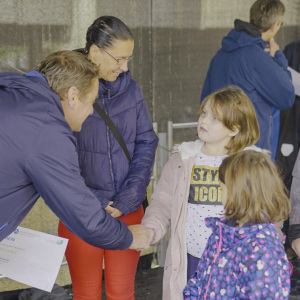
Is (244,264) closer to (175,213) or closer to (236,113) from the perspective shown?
(175,213)

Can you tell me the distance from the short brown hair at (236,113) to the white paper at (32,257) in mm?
961

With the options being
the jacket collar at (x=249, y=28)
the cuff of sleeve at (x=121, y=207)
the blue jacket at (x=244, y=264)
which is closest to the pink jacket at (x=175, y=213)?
A: the cuff of sleeve at (x=121, y=207)

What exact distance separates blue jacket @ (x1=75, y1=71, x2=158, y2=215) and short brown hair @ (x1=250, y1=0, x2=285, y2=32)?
1.43 meters

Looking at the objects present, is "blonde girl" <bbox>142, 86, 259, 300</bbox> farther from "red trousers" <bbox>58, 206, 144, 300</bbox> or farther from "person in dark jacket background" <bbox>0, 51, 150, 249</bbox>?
"person in dark jacket background" <bbox>0, 51, 150, 249</bbox>

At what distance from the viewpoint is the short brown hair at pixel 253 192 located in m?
2.23

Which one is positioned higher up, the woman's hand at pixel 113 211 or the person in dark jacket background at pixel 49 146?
the person in dark jacket background at pixel 49 146

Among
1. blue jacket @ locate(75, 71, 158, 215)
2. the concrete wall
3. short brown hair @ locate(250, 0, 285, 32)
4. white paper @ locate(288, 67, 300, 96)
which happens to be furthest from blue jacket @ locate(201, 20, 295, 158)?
blue jacket @ locate(75, 71, 158, 215)

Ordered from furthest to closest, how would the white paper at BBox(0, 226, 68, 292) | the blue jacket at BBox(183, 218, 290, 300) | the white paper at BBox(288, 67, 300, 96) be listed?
1. the white paper at BBox(288, 67, 300, 96)
2. the white paper at BBox(0, 226, 68, 292)
3. the blue jacket at BBox(183, 218, 290, 300)

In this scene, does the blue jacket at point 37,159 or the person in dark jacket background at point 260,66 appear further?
the person in dark jacket background at point 260,66

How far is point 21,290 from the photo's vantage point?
4496mm

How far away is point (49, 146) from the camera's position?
2131 mm

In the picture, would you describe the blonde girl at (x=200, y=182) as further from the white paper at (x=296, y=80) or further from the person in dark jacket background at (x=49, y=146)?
the white paper at (x=296, y=80)

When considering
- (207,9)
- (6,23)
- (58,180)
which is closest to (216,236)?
(58,180)

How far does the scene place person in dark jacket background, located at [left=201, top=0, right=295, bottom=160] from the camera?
4086 millimetres
